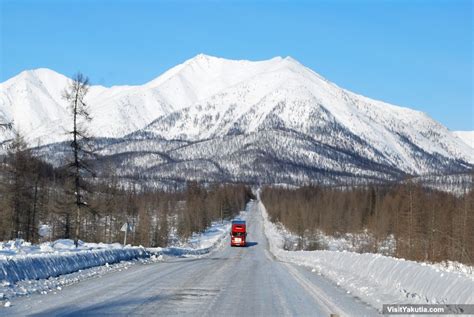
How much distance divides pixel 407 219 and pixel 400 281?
2359 inches

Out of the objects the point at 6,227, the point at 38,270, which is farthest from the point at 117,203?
the point at 38,270

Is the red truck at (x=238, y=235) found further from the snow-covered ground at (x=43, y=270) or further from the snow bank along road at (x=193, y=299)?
the snow bank along road at (x=193, y=299)

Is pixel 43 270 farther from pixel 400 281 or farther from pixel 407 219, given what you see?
pixel 407 219

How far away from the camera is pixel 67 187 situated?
43.1 meters

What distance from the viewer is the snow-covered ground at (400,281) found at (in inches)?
506

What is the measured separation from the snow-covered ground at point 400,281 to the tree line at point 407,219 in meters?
27.5

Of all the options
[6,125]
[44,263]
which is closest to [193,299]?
[44,263]

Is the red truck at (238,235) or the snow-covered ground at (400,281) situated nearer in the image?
the snow-covered ground at (400,281)

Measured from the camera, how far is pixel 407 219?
7425 cm

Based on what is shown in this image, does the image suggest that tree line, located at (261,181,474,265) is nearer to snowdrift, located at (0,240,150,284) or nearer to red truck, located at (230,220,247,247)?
red truck, located at (230,220,247,247)

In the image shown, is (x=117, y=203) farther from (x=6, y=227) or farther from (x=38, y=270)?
(x=38, y=270)

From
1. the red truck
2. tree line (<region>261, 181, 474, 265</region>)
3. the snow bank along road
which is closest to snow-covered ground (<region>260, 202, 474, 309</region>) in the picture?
the snow bank along road

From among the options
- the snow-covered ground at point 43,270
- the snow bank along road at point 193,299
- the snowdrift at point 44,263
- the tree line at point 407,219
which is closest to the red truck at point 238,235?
the tree line at point 407,219

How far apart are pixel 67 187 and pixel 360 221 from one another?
11702 cm
